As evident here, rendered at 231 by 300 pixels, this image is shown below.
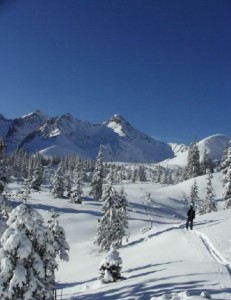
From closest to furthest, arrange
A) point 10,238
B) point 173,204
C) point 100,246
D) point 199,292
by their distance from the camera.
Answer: point 199,292 < point 10,238 < point 100,246 < point 173,204

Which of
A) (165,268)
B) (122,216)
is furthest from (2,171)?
(122,216)

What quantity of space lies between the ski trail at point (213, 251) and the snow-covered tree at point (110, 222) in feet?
74.3

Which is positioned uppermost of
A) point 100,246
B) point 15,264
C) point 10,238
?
point 10,238

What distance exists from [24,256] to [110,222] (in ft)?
128

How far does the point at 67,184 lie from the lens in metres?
118

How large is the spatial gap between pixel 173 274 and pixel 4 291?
8091 millimetres

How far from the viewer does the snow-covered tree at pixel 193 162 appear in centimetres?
11306

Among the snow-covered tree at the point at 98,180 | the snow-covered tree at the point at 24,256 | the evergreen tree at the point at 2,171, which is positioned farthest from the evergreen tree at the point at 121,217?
the snow-covered tree at the point at 98,180

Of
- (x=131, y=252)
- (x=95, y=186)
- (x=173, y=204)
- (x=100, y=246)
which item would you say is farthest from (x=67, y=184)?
(x=131, y=252)

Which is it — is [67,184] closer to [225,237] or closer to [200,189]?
[200,189]

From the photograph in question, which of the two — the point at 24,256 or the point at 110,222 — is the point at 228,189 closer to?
the point at 110,222

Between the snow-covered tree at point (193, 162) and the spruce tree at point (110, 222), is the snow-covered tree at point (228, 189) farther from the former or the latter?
the snow-covered tree at point (193, 162)

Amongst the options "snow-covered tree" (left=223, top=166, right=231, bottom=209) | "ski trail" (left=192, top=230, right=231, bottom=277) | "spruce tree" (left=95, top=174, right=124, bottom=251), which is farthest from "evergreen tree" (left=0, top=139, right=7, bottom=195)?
"snow-covered tree" (left=223, top=166, right=231, bottom=209)

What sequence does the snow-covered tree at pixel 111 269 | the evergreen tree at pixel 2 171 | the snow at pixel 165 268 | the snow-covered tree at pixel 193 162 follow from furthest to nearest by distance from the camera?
the snow-covered tree at pixel 193 162 < the evergreen tree at pixel 2 171 < the snow-covered tree at pixel 111 269 < the snow at pixel 165 268
